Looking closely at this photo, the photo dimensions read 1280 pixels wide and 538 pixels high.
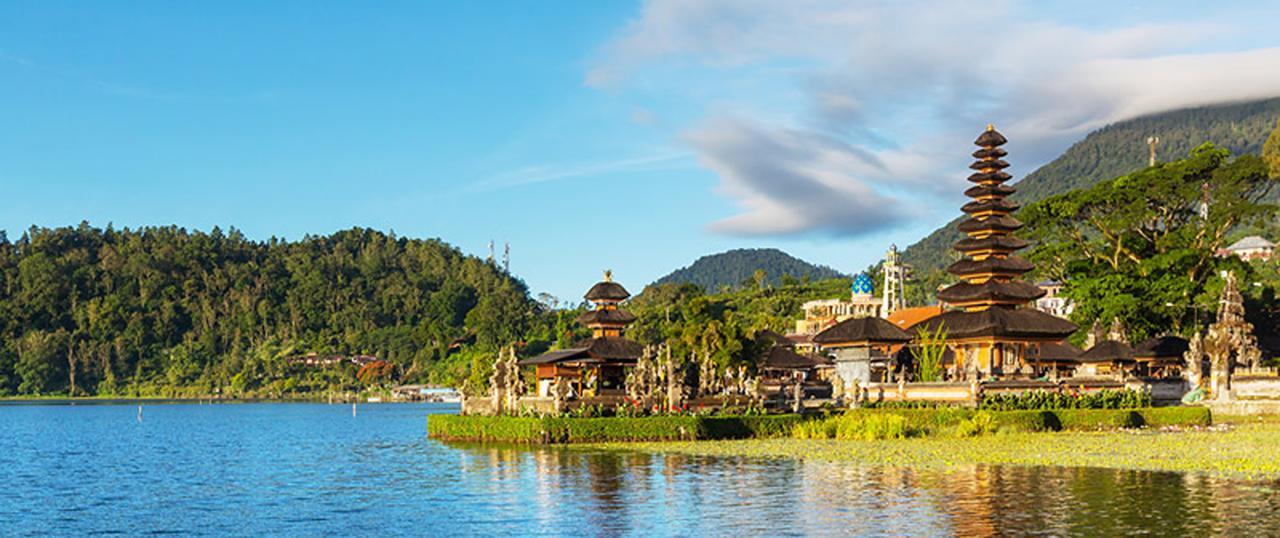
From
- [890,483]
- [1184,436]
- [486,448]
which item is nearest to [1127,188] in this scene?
[1184,436]

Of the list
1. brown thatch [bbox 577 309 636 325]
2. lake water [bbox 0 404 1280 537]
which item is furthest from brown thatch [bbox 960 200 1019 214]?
lake water [bbox 0 404 1280 537]

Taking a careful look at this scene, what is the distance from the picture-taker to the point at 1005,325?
68.1 meters

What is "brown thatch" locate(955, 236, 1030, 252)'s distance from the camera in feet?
251

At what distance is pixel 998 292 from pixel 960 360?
552cm

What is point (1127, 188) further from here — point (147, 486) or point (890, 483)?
point (147, 486)

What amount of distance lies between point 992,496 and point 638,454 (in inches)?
742

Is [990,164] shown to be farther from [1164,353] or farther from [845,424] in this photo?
[845,424]

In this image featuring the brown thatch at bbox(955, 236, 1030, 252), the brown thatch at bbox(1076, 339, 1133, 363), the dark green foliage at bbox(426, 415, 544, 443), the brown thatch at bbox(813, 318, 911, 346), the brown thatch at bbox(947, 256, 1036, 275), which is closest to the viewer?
the dark green foliage at bbox(426, 415, 544, 443)

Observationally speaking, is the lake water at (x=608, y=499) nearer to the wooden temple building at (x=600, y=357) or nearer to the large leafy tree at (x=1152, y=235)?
the wooden temple building at (x=600, y=357)

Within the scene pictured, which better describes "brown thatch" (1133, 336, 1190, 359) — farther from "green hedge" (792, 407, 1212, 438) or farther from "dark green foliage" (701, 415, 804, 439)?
"dark green foliage" (701, 415, 804, 439)

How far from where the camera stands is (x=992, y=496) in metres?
31.3

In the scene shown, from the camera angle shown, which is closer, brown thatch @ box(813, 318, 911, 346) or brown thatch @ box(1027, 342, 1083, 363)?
brown thatch @ box(813, 318, 911, 346)

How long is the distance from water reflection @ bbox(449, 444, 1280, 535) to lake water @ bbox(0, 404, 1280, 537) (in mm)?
56

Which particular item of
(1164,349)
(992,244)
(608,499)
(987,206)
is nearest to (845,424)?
(608,499)
